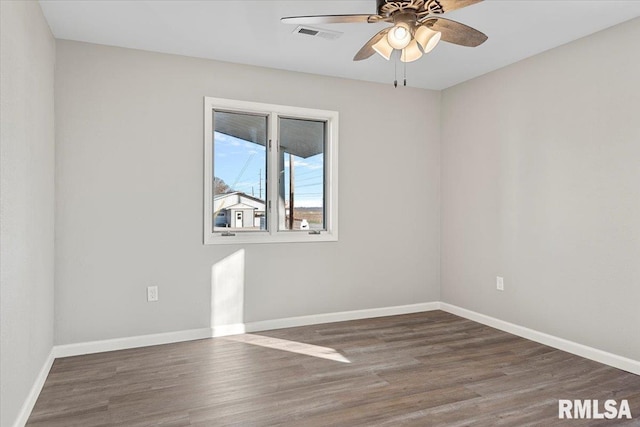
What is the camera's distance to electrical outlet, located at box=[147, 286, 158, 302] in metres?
3.57

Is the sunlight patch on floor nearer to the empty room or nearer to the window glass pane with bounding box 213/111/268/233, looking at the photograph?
the empty room

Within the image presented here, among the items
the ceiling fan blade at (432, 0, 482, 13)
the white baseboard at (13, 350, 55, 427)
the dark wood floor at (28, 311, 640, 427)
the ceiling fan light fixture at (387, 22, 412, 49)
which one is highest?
the ceiling fan blade at (432, 0, 482, 13)

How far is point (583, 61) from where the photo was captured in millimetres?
3305

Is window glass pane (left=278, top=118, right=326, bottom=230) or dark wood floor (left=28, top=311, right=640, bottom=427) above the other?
window glass pane (left=278, top=118, right=326, bottom=230)

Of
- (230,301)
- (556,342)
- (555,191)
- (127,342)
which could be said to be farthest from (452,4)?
(127,342)

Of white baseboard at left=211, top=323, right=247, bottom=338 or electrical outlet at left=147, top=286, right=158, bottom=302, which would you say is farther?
white baseboard at left=211, top=323, right=247, bottom=338

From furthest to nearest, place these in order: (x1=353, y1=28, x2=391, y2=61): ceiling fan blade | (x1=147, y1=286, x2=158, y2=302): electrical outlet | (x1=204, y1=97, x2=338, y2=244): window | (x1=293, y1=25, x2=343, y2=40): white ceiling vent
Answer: (x1=204, y1=97, x2=338, y2=244): window → (x1=147, y1=286, x2=158, y2=302): electrical outlet → (x1=293, y1=25, x2=343, y2=40): white ceiling vent → (x1=353, y1=28, x2=391, y2=61): ceiling fan blade

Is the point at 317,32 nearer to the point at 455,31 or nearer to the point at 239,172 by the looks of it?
the point at 455,31

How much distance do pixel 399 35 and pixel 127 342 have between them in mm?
3139

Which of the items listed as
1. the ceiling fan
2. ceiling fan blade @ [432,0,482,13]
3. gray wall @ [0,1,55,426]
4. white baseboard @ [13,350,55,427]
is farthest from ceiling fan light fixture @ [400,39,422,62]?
white baseboard @ [13,350,55,427]

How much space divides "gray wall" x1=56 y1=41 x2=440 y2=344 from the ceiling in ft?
0.79

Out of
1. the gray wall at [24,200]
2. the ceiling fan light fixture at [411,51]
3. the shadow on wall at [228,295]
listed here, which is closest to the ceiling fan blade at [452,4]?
the ceiling fan light fixture at [411,51]

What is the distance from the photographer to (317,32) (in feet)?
10.6

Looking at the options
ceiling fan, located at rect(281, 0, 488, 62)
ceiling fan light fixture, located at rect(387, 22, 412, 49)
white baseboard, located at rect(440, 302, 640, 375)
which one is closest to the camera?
ceiling fan, located at rect(281, 0, 488, 62)
